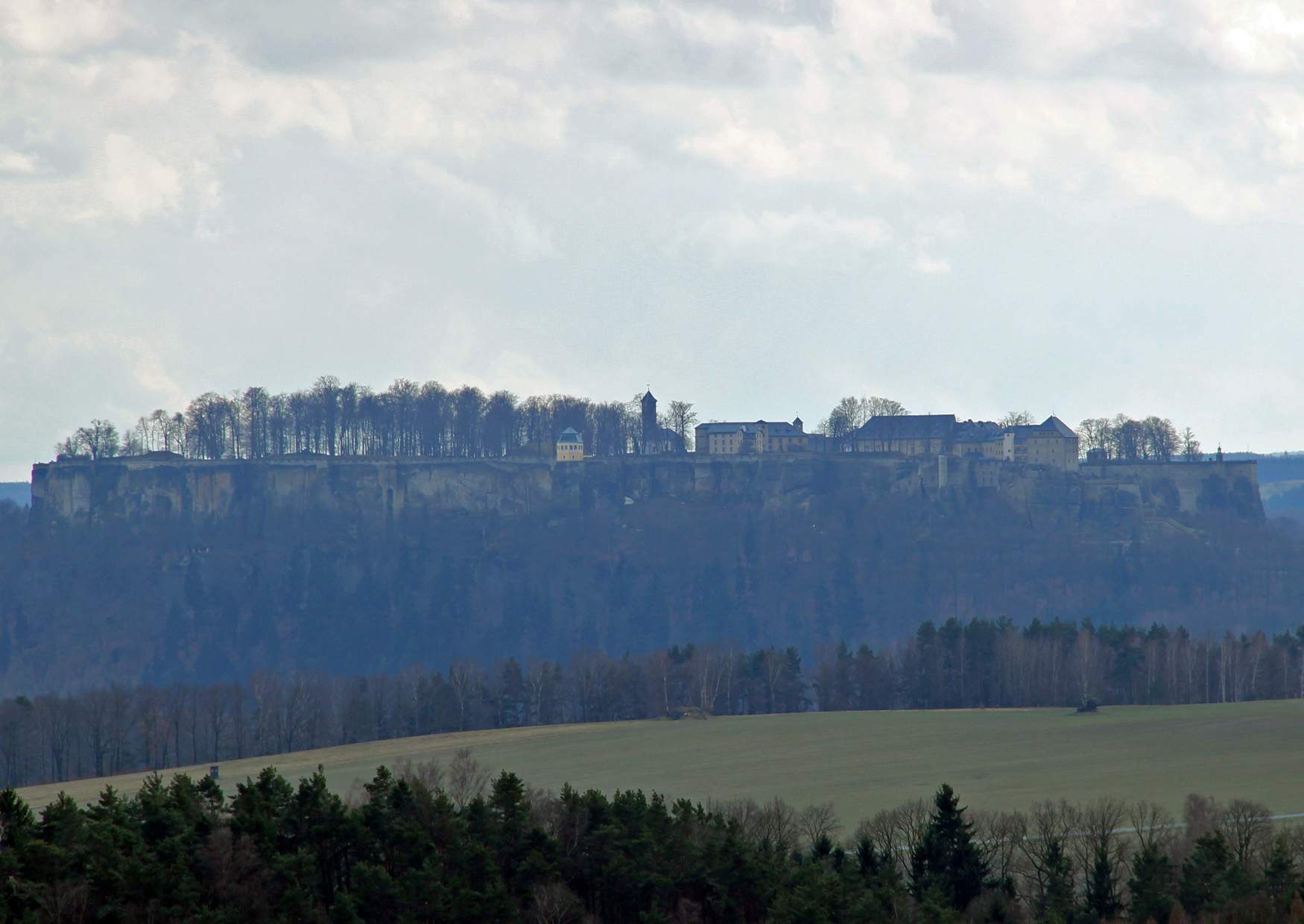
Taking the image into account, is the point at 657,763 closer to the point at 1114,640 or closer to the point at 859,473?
the point at 1114,640

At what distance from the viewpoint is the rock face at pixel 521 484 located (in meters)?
167

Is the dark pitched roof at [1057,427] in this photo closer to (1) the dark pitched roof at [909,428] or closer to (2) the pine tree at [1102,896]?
(1) the dark pitched roof at [909,428]

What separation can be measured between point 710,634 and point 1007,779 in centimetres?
8645

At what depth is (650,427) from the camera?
182m

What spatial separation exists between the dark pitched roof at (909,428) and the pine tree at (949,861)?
127 m

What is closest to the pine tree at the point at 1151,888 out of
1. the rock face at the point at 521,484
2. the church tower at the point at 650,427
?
the rock face at the point at 521,484

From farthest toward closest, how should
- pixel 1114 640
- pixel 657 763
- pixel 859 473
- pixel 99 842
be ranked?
1. pixel 859 473
2. pixel 1114 640
3. pixel 657 763
4. pixel 99 842

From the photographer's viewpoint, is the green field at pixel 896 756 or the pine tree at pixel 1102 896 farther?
the green field at pixel 896 756

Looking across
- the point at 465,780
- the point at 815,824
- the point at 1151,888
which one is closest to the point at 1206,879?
the point at 1151,888

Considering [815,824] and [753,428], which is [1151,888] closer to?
[815,824]

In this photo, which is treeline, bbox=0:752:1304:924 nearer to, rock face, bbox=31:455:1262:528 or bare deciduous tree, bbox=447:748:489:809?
bare deciduous tree, bbox=447:748:489:809

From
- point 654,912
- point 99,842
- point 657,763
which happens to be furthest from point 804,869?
point 657,763

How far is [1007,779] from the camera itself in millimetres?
70750

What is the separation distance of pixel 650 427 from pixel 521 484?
1845 cm
